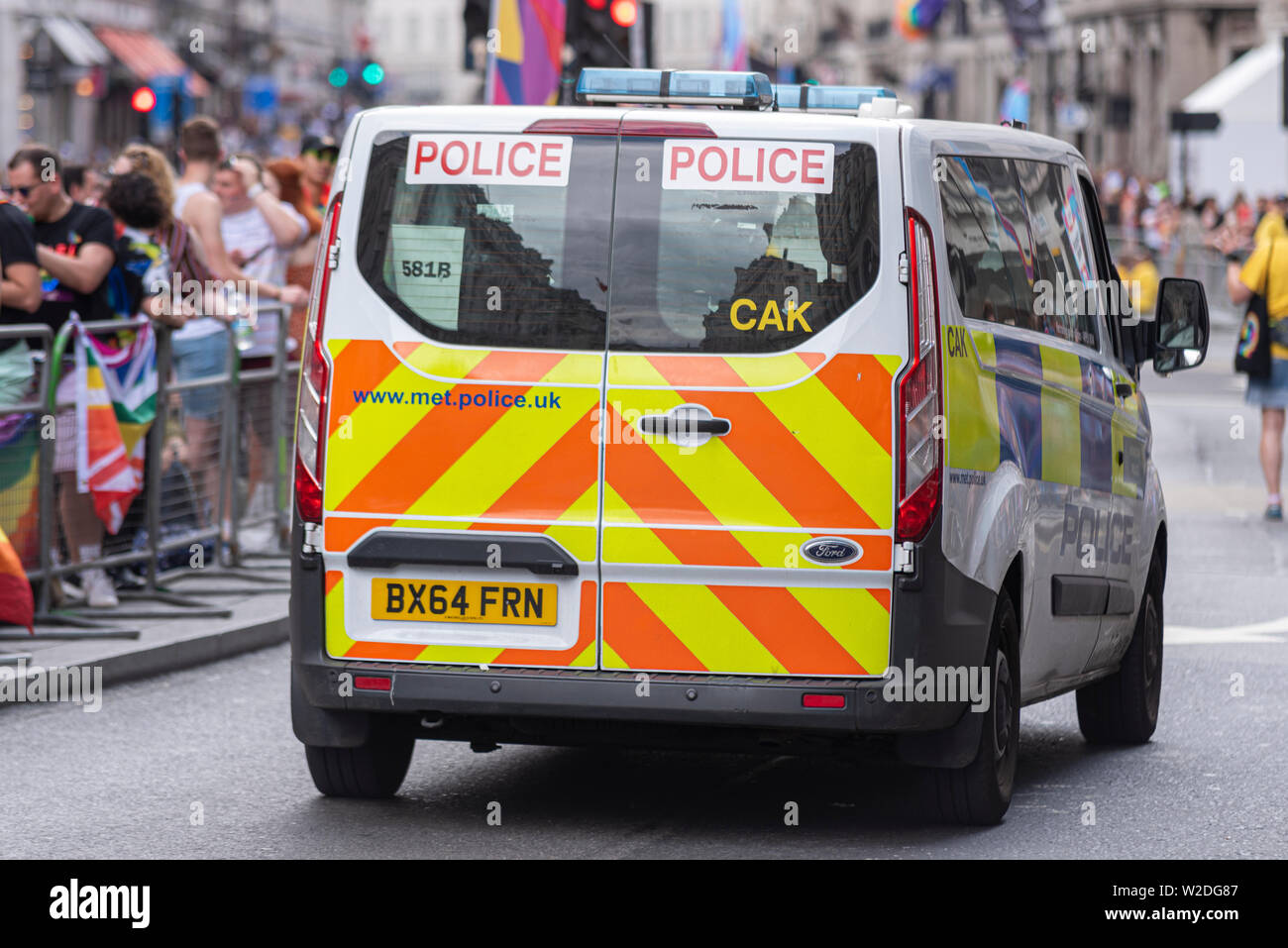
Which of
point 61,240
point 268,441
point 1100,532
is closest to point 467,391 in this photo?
point 1100,532

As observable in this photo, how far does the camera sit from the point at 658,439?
21.3 feet

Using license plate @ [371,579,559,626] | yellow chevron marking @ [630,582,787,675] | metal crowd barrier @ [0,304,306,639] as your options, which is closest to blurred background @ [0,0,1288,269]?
license plate @ [371,579,559,626]

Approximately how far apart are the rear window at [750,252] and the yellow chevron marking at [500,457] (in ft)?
0.77

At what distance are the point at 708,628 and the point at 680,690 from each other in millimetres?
179

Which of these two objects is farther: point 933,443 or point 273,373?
point 273,373

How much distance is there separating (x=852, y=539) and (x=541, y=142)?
53.4 inches

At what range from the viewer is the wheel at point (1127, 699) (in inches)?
339

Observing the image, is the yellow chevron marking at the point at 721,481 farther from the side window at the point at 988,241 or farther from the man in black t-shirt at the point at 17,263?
the man in black t-shirt at the point at 17,263

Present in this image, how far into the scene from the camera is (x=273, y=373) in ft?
41.3

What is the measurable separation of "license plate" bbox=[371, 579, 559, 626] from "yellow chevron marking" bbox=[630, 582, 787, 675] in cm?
31

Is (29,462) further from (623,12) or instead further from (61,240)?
(623,12)

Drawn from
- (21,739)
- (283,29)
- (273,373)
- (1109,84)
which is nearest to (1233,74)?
(1109,84)

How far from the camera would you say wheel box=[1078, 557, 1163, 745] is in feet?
28.3
